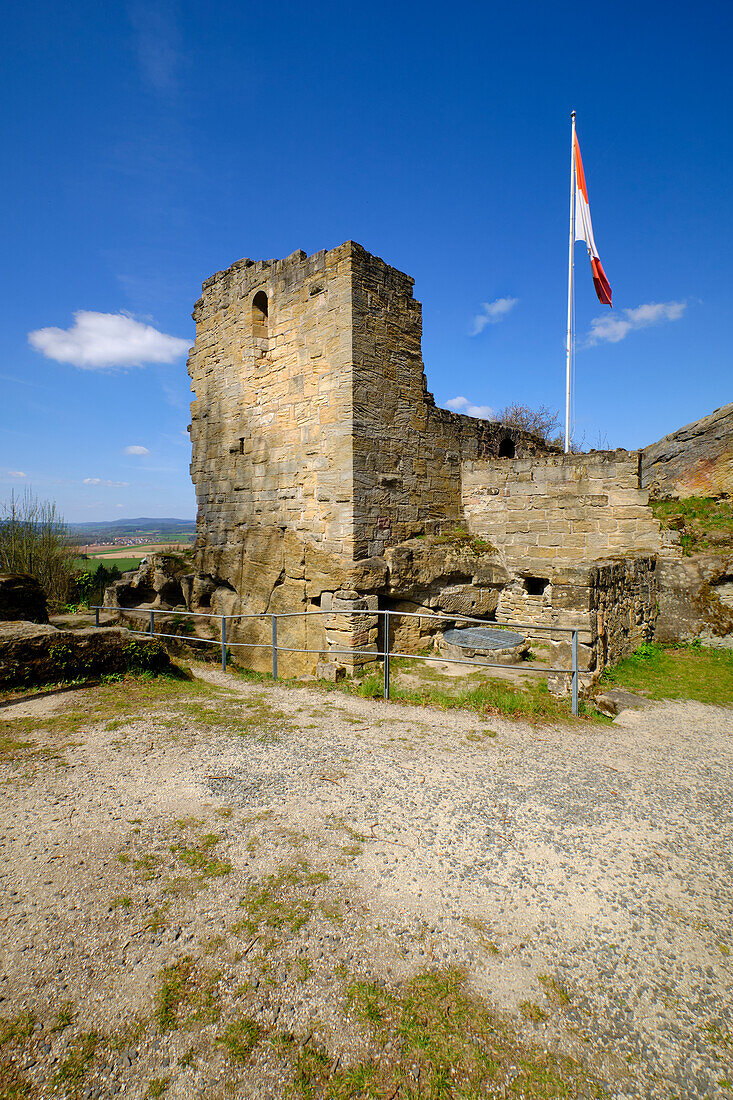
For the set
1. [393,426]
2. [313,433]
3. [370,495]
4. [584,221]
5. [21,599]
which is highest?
[584,221]

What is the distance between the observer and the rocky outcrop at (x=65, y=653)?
5723 mm

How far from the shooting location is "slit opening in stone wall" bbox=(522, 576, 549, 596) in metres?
9.43

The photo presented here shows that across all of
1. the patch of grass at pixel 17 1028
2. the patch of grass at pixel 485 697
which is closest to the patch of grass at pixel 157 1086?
the patch of grass at pixel 17 1028

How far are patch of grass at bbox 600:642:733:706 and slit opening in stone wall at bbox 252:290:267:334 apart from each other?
8660 millimetres

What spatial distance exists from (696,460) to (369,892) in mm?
9639

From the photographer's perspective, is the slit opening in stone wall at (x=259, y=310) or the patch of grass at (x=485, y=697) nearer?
the patch of grass at (x=485, y=697)

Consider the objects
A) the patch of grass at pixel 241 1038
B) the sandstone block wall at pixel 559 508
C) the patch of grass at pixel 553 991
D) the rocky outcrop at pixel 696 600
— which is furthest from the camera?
the sandstone block wall at pixel 559 508

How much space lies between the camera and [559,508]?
30.1 feet

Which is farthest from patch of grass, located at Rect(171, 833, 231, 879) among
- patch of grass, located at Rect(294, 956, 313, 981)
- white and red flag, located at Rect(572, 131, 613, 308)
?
white and red flag, located at Rect(572, 131, 613, 308)

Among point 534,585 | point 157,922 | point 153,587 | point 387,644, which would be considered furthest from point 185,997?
point 153,587

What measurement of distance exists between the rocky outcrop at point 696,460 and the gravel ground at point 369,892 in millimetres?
5899

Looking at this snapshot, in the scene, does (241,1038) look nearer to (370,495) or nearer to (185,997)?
(185,997)

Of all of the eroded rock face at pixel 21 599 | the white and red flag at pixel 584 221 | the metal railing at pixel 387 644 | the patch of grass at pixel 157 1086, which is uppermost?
Result: the white and red flag at pixel 584 221

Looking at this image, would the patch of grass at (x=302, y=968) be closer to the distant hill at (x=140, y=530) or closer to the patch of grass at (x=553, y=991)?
the patch of grass at (x=553, y=991)
